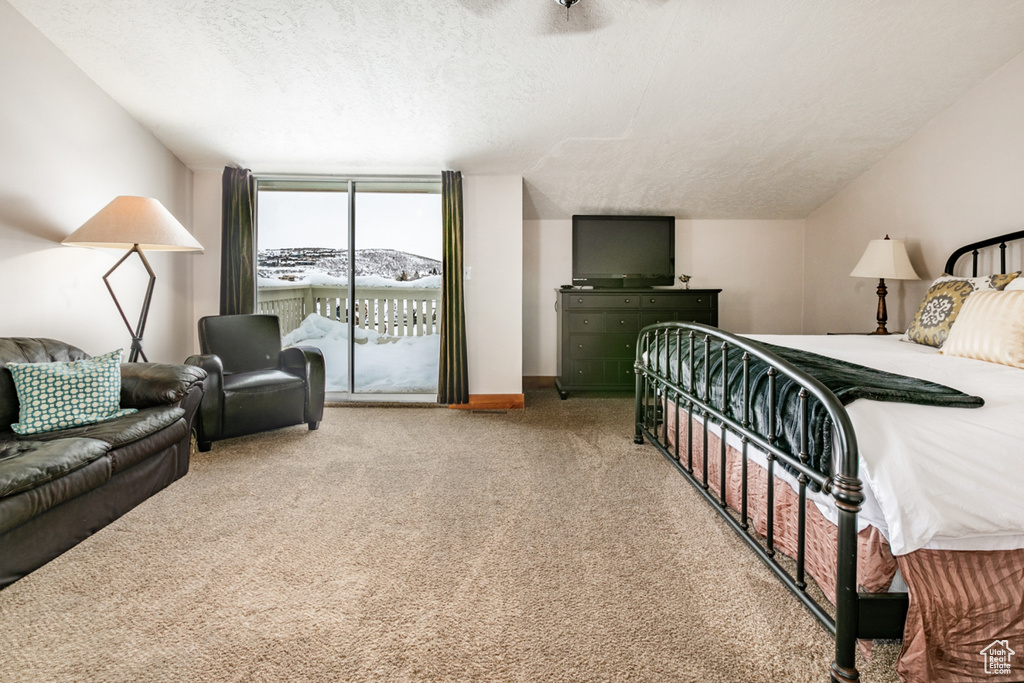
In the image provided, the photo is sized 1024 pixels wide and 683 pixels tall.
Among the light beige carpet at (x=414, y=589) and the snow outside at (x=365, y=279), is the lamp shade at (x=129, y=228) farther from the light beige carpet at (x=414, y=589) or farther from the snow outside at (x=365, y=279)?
the snow outside at (x=365, y=279)

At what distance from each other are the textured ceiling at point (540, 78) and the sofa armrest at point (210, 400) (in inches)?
68.0

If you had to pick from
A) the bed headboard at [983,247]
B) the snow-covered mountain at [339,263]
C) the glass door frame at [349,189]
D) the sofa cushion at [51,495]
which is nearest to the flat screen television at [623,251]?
the snow-covered mountain at [339,263]

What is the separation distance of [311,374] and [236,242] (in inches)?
61.1

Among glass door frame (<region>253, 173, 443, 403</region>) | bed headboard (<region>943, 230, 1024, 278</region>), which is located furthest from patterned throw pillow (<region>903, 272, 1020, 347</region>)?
glass door frame (<region>253, 173, 443, 403</region>)

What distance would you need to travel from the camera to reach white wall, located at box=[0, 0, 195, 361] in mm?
2463

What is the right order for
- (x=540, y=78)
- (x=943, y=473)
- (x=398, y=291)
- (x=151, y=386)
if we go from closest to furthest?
(x=943, y=473), (x=151, y=386), (x=540, y=78), (x=398, y=291)

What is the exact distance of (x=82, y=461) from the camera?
1.75 m

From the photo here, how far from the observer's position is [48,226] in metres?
2.71

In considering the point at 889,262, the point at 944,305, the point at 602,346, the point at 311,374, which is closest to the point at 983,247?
the point at 889,262

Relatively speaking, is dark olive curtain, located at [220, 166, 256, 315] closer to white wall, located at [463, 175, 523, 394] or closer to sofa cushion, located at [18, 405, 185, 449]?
white wall, located at [463, 175, 523, 394]

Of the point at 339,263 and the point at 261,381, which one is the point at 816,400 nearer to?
the point at 261,381

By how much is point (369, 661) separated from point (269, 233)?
4192 mm

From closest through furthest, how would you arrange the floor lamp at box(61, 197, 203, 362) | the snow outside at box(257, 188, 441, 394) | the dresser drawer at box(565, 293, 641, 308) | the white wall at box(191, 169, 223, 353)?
the floor lamp at box(61, 197, 203, 362) < the white wall at box(191, 169, 223, 353) < the dresser drawer at box(565, 293, 641, 308) < the snow outside at box(257, 188, 441, 394)

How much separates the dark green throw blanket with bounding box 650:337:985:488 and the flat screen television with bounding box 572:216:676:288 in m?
3.00
